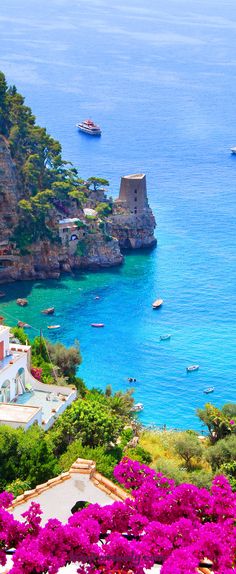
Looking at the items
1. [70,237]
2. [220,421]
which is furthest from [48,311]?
[220,421]

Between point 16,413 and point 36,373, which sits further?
point 36,373

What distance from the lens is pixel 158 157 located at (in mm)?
118062

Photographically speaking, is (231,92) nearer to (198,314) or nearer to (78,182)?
(78,182)

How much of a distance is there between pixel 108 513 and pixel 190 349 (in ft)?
174

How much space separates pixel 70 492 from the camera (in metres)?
20.8

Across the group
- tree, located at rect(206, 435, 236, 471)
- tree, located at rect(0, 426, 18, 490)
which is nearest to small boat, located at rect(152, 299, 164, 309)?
tree, located at rect(206, 435, 236, 471)

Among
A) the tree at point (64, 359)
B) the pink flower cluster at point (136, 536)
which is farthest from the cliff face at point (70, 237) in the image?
the pink flower cluster at point (136, 536)

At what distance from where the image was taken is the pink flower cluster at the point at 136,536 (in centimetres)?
1000

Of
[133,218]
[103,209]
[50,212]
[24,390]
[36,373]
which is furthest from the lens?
[133,218]

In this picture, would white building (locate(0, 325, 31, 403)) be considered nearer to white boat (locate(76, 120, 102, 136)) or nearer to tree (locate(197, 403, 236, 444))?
tree (locate(197, 403, 236, 444))

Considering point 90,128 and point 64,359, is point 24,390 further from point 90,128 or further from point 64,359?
point 90,128

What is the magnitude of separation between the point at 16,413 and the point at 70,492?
1147cm

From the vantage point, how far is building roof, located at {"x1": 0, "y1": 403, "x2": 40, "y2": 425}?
30984 millimetres

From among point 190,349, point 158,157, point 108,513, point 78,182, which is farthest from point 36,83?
point 108,513
